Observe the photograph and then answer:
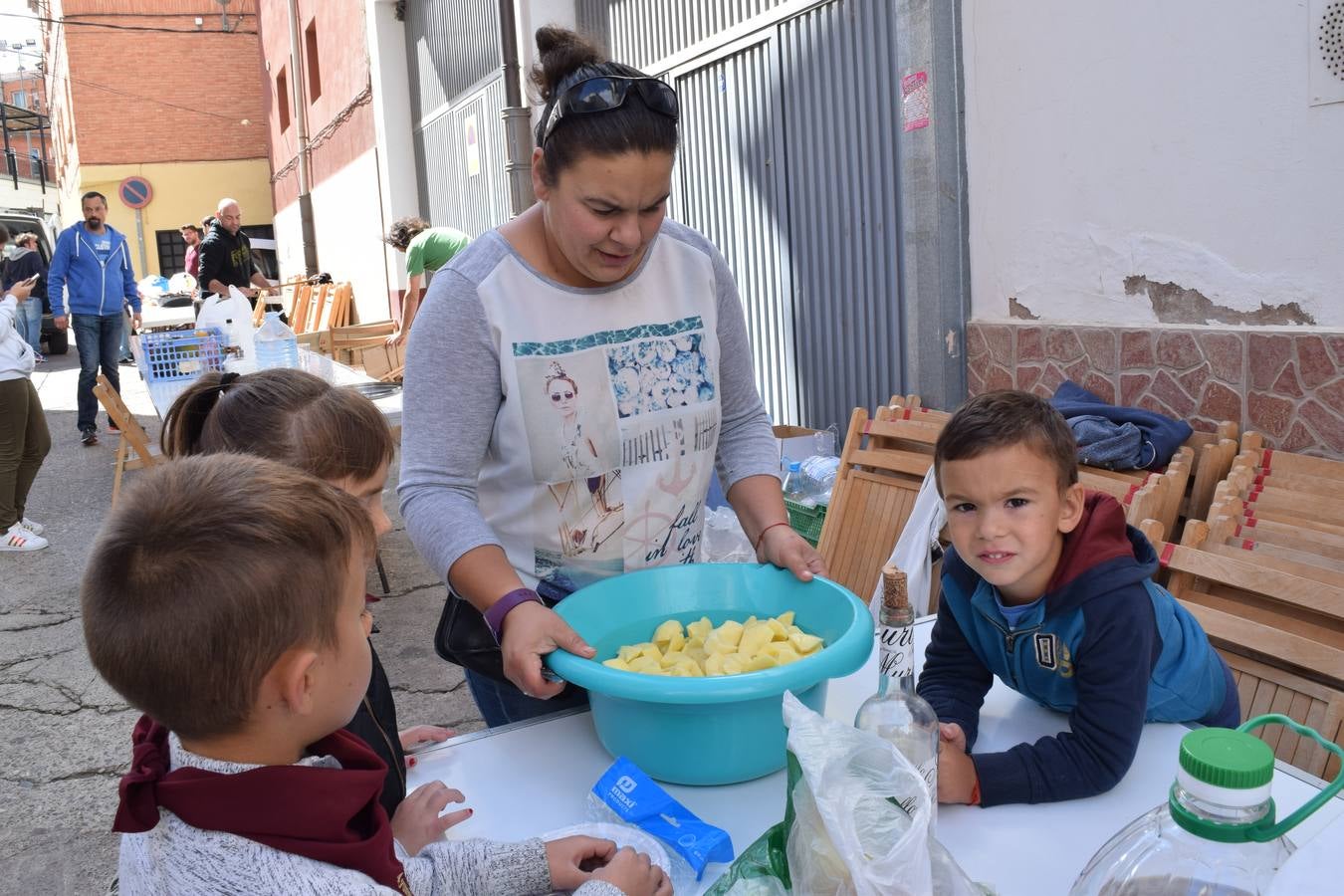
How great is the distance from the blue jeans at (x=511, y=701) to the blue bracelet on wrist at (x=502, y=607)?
0.27m

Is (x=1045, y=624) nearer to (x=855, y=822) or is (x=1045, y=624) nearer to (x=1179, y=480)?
(x=855, y=822)

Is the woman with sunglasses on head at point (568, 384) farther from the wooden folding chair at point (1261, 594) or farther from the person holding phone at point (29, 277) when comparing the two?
the person holding phone at point (29, 277)

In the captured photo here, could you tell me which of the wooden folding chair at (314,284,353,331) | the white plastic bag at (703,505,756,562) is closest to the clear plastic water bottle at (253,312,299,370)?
the white plastic bag at (703,505,756,562)

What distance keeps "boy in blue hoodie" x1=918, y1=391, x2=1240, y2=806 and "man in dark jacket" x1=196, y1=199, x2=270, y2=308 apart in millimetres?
9547

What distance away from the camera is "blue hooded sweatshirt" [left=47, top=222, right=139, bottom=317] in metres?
8.77

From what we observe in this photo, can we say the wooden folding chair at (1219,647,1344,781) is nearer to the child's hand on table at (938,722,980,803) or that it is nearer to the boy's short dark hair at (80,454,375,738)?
the child's hand on table at (938,722,980,803)

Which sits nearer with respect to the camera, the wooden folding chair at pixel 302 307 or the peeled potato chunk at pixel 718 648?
the peeled potato chunk at pixel 718 648

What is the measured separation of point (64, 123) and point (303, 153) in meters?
16.4

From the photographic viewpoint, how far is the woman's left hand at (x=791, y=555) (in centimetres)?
167

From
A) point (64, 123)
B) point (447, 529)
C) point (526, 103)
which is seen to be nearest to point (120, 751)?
point (447, 529)

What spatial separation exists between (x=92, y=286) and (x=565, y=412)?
8.81 metres

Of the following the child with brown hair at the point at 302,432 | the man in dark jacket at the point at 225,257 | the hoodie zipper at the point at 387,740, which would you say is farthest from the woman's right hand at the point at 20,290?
the hoodie zipper at the point at 387,740

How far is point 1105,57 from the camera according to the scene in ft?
10.5

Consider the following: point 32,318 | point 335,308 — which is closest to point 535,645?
point 335,308
